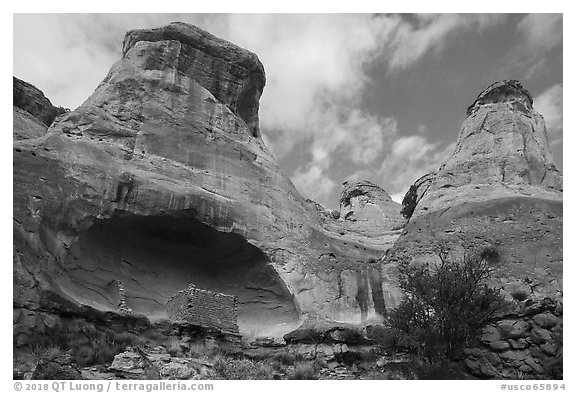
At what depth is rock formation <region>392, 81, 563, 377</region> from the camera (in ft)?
50.9

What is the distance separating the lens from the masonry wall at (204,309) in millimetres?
16203

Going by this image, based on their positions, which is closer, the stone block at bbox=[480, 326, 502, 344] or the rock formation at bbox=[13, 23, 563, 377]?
the stone block at bbox=[480, 326, 502, 344]

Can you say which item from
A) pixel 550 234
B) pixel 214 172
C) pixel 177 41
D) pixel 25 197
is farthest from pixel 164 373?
pixel 177 41

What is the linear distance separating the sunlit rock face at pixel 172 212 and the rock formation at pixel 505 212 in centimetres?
338

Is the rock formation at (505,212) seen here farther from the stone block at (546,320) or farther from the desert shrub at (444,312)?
the desert shrub at (444,312)

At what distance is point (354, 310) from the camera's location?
20.2 m

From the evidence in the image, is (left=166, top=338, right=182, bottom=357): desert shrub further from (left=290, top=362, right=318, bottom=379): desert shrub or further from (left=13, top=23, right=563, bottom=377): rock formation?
(left=290, top=362, right=318, bottom=379): desert shrub

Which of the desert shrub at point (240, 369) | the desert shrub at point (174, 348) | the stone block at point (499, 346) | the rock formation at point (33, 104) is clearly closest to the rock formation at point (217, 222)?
the stone block at point (499, 346)

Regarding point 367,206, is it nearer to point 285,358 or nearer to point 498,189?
point 498,189

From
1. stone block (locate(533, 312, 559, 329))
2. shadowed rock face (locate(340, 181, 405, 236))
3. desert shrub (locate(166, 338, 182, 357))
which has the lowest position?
desert shrub (locate(166, 338, 182, 357))

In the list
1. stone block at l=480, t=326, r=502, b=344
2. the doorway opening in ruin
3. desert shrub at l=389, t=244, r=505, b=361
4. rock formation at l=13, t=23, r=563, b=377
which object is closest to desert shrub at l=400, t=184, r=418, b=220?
rock formation at l=13, t=23, r=563, b=377

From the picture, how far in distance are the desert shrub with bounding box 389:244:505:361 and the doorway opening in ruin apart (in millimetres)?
4577

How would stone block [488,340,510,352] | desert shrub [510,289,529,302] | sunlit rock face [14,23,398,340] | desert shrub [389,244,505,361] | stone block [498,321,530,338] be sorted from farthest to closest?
desert shrub [510,289,529,302] < sunlit rock face [14,23,398,340] < stone block [498,321,530,338] < stone block [488,340,510,352] < desert shrub [389,244,505,361]
